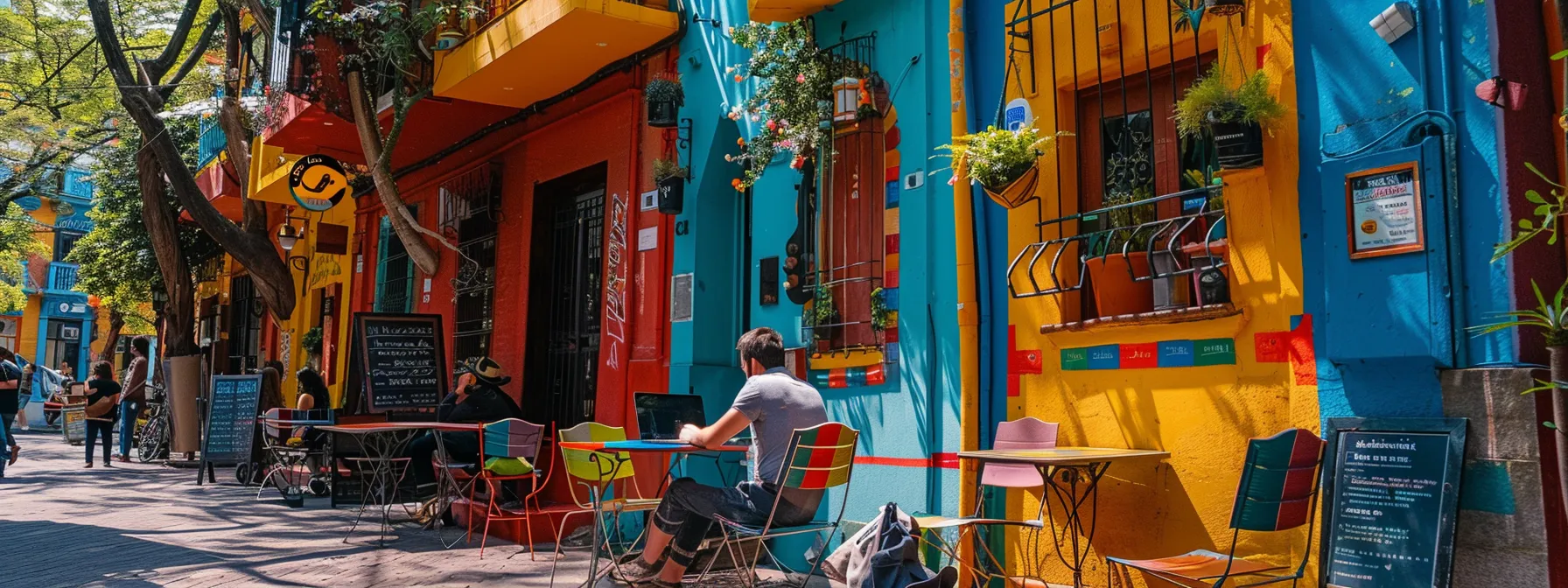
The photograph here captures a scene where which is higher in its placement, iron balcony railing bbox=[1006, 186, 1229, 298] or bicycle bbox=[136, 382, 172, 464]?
iron balcony railing bbox=[1006, 186, 1229, 298]

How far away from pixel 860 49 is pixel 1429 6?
3.75m

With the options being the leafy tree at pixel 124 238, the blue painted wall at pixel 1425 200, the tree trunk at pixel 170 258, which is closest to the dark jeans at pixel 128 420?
the tree trunk at pixel 170 258

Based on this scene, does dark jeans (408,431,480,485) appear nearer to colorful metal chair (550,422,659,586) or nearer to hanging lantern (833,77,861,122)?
colorful metal chair (550,422,659,586)

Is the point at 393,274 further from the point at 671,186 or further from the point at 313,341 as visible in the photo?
the point at 671,186

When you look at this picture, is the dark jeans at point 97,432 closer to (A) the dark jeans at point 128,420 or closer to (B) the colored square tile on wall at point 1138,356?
(A) the dark jeans at point 128,420

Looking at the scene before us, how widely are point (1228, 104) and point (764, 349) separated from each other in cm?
259

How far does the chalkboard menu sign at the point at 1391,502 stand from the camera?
14.2 feet

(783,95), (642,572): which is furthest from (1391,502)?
(783,95)

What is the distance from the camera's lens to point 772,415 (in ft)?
19.2

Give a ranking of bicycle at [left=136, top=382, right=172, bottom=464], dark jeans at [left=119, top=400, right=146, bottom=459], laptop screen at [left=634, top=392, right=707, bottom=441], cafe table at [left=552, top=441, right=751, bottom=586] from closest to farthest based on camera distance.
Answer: cafe table at [left=552, top=441, right=751, bottom=586], laptop screen at [left=634, top=392, right=707, bottom=441], dark jeans at [left=119, top=400, right=146, bottom=459], bicycle at [left=136, top=382, right=172, bottom=464]

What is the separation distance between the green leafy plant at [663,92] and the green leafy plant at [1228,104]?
179 inches

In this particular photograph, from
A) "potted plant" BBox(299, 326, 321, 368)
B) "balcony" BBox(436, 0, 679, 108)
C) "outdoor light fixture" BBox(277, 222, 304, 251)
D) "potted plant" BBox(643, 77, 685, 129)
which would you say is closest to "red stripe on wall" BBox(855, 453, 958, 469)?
"potted plant" BBox(643, 77, 685, 129)

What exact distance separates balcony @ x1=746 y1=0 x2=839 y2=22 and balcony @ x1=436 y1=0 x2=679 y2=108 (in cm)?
138

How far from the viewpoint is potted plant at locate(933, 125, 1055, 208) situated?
6016 millimetres
